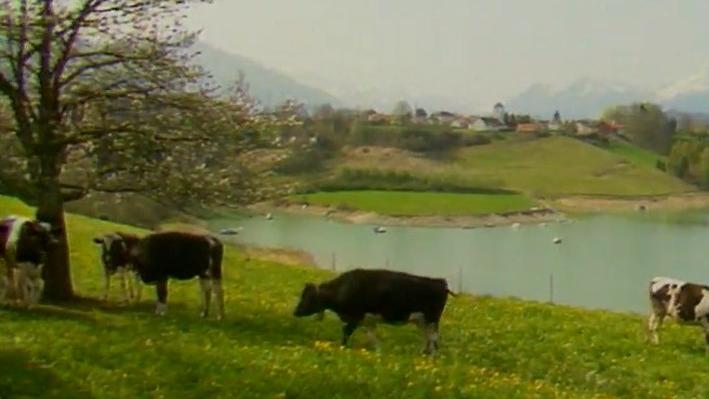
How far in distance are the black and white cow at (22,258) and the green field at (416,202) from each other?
369 feet

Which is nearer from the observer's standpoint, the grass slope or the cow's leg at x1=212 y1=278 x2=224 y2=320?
the cow's leg at x1=212 y1=278 x2=224 y2=320

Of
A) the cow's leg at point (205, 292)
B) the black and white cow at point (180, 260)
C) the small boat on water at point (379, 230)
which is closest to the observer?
the cow's leg at point (205, 292)

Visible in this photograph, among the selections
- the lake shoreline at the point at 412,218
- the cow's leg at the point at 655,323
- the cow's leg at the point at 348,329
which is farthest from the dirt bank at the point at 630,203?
the cow's leg at the point at 348,329

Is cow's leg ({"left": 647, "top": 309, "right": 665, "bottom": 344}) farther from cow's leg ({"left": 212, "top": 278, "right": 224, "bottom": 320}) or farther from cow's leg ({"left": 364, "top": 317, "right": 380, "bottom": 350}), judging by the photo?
cow's leg ({"left": 212, "top": 278, "right": 224, "bottom": 320})

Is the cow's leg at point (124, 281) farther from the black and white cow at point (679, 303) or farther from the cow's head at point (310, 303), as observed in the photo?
the black and white cow at point (679, 303)

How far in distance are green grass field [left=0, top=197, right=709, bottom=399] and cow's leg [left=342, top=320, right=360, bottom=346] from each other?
43cm

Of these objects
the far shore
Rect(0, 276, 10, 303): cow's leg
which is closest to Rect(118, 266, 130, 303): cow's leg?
Rect(0, 276, 10, 303): cow's leg

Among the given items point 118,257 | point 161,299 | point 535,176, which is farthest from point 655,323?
point 535,176

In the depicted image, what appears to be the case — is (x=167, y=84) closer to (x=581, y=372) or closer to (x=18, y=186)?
(x=18, y=186)

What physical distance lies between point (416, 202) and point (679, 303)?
396 feet

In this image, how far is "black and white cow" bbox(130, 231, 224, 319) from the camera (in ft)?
74.7

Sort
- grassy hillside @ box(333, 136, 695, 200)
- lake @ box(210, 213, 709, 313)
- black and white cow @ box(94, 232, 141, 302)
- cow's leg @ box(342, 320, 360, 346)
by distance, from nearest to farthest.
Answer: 1. cow's leg @ box(342, 320, 360, 346)
2. black and white cow @ box(94, 232, 141, 302)
3. lake @ box(210, 213, 709, 313)
4. grassy hillside @ box(333, 136, 695, 200)

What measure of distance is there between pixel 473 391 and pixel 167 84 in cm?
1143

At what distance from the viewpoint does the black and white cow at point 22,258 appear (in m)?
21.2
